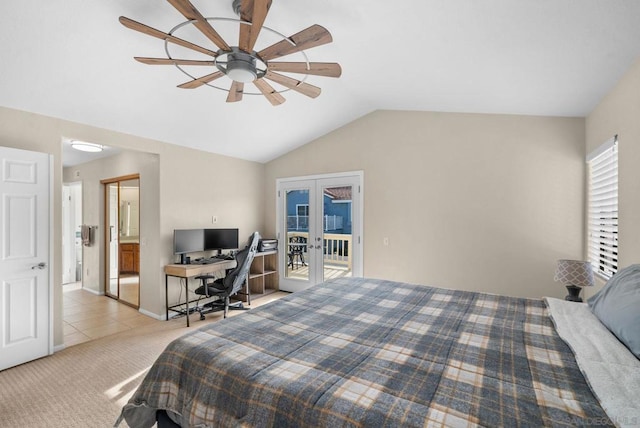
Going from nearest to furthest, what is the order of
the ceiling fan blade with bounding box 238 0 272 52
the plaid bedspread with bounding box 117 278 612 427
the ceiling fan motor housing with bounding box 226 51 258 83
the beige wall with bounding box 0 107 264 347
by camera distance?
the plaid bedspread with bounding box 117 278 612 427 < the ceiling fan blade with bounding box 238 0 272 52 < the ceiling fan motor housing with bounding box 226 51 258 83 < the beige wall with bounding box 0 107 264 347

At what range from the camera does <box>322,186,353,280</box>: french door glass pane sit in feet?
15.0

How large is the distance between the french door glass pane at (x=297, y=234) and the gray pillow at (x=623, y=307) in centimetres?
376

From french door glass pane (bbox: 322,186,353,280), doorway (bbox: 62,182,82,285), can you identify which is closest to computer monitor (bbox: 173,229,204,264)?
french door glass pane (bbox: 322,186,353,280)

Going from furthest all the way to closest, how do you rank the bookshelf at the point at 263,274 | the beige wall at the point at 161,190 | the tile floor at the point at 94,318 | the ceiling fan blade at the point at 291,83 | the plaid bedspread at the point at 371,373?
1. the bookshelf at the point at 263,274
2. the tile floor at the point at 94,318
3. the beige wall at the point at 161,190
4. the ceiling fan blade at the point at 291,83
5. the plaid bedspread at the point at 371,373

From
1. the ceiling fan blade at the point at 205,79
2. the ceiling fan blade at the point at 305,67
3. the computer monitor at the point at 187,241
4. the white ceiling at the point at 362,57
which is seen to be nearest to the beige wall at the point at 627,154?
the white ceiling at the point at 362,57

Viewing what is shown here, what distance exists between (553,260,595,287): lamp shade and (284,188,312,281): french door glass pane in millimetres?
3342

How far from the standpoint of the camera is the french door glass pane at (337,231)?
4.59m

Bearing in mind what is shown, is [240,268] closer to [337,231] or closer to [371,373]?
[337,231]

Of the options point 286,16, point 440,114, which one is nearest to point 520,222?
point 440,114

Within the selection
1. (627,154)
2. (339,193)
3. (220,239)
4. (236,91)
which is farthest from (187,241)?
(627,154)

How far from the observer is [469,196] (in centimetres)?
369

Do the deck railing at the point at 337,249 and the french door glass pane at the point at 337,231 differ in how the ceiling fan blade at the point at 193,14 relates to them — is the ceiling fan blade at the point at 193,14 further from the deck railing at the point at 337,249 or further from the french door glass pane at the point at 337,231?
the deck railing at the point at 337,249

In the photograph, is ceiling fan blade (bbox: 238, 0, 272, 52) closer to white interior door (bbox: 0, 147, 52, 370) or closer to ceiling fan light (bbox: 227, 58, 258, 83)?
ceiling fan light (bbox: 227, 58, 258, 83)

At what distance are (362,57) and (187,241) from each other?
3164 mm
